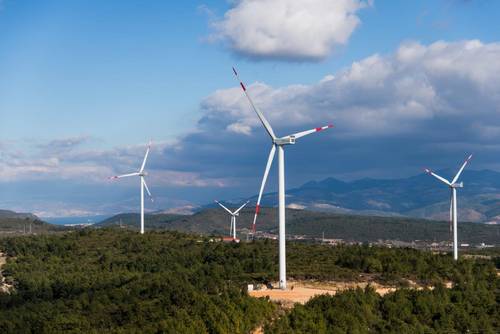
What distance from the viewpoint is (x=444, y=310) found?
207 feet

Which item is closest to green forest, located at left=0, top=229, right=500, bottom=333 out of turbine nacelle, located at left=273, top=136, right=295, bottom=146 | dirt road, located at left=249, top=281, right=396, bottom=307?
dirt road, located at left=249, top=281, right=396, bottom=307

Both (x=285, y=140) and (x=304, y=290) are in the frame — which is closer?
(x=304, y=290)

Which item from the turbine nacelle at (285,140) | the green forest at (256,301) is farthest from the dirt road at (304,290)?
the turbine nacelle at (285,140)

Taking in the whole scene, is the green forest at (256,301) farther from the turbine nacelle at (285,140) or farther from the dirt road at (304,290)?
the turbine nacelle at (285,140)

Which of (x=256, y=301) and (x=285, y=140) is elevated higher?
(x=285, y=140)

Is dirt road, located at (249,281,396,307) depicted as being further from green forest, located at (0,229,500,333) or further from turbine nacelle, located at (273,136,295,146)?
turbine nacelle, located at (273,136,295,146)

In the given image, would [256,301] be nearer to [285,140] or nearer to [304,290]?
[304,290]

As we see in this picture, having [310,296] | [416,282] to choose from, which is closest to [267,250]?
[416,282]

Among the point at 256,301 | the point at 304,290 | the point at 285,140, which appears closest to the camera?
the point at 256,301

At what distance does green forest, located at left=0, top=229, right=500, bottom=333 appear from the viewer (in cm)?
5703

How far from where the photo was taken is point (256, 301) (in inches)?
2324

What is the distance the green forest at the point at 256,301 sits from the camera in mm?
57031

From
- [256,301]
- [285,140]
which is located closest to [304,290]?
[256,301]

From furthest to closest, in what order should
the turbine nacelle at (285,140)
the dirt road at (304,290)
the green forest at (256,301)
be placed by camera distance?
the turbine nacelle at (285,140) < the dirt road at (304,290) < the green forest at (256,301)
